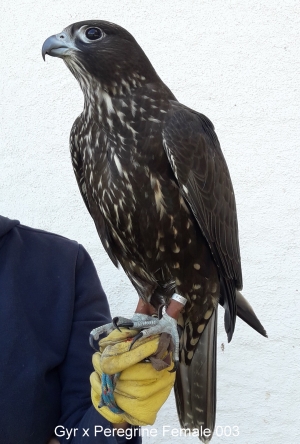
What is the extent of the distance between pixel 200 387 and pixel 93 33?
3.78ft

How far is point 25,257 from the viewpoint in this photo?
1649 mm

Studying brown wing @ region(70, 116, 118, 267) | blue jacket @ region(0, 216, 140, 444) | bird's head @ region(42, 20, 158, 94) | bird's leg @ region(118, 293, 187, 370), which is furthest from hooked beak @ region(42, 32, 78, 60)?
bird's leg @ region(118, 293, 187, 370)

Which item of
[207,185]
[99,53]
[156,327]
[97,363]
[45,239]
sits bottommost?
[97,363]

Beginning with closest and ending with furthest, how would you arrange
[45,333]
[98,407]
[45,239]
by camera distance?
1. [98,407]
2. [45,333]
3. [45,239]

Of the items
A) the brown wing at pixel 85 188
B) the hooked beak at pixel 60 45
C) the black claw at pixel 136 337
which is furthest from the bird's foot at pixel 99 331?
the hooked beak at pixel 60 45

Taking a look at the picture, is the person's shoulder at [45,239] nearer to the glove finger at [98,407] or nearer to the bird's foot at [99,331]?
the bird's foot at [99,331]

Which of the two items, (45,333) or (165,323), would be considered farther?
(45,333)

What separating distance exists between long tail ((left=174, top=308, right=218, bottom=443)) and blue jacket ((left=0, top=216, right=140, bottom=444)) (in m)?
0.32

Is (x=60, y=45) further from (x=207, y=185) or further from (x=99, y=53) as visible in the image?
(x=207, y=185)

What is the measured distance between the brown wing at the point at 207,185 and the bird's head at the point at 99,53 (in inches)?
6.6

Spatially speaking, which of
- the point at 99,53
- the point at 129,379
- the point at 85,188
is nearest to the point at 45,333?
the point at 129,379

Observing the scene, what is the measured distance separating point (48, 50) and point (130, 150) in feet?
1.18

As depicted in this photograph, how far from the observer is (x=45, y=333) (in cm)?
159

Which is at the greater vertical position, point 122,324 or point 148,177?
point 148,177
